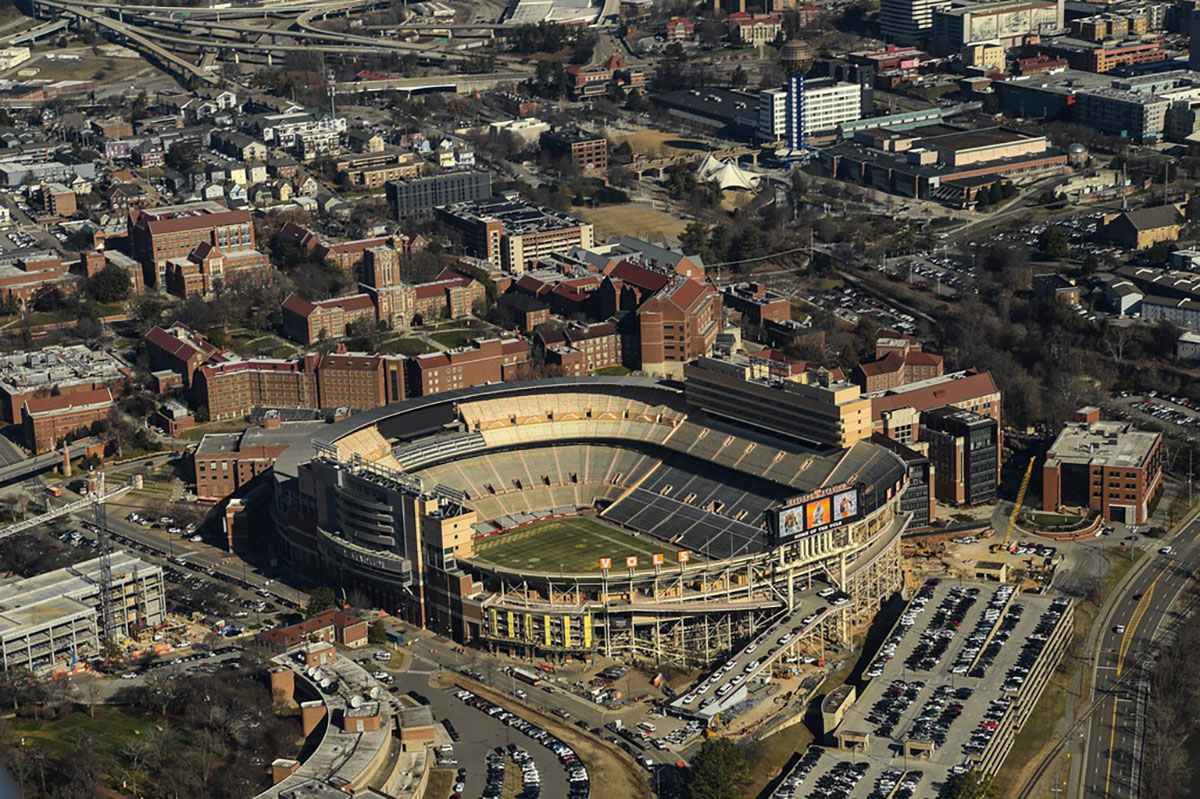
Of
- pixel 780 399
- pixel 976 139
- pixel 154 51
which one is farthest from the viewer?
pixel 154 51

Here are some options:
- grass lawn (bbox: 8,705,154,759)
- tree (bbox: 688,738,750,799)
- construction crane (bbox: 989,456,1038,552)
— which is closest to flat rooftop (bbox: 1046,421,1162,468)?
construction crane (bbox: 989,456,1038,552)

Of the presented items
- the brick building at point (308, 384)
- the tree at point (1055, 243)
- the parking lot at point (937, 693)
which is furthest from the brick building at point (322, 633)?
the tree at point (1055, 243)

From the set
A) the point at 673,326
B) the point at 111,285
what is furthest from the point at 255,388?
the point at 111,285

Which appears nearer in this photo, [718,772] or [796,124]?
[718,772]

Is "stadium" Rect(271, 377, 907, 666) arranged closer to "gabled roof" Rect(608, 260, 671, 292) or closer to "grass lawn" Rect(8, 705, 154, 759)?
"grass lawn" Rect(8, 705, 154, 759)

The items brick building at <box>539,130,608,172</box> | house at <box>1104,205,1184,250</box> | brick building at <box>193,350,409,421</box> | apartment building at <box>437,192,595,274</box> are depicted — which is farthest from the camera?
brick building at <box>539,130,608,172</box>

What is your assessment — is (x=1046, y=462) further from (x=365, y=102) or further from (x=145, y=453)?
(x=365, y=102)

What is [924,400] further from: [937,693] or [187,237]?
[187,237]
